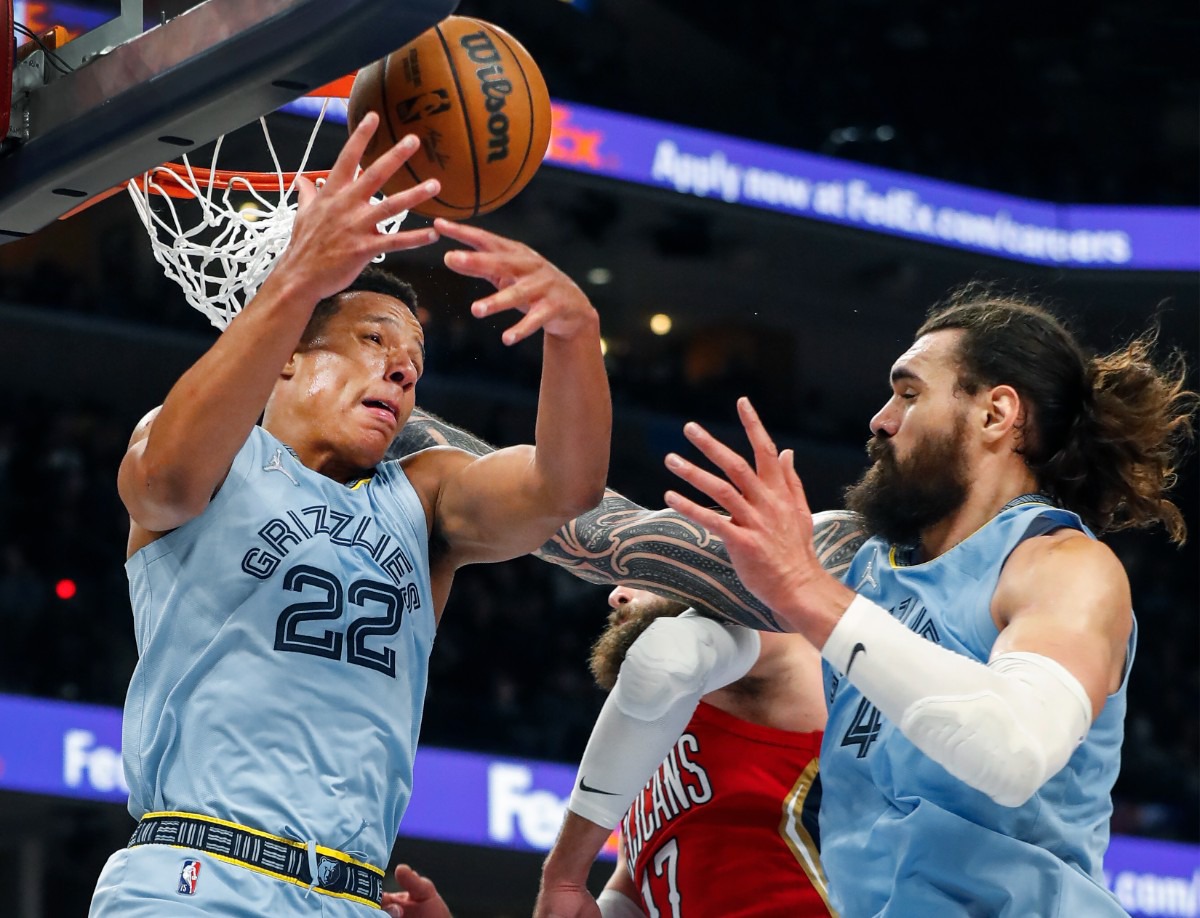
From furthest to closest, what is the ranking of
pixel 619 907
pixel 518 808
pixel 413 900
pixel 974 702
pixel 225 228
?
pixel 518 808 < pixel 619 907 < pixel 225 228 < pixel 413 900 < pixel 974 702

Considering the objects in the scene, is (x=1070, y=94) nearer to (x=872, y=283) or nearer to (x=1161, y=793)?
(x=872, y=283)

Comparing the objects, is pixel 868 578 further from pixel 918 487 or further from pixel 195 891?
pixel 195 891

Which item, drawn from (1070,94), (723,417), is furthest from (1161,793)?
(1070,94)

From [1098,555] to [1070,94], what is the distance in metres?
14.0

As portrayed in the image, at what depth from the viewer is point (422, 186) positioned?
2.46 meters

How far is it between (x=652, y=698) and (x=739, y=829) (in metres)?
0.42

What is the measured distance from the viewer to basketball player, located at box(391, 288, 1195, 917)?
7.83 ft

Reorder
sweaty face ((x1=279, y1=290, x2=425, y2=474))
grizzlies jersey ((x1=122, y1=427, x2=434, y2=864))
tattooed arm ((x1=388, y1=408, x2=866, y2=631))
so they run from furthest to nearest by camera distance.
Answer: tattooed arm ((x1=388, y1=408, x2=866, y2=631)) < sweaty face ((x1=279, y1=290, x2=425, y2=474)) < grizzlies jersey ((x1=122, y1=427, x2=434, y2=864))

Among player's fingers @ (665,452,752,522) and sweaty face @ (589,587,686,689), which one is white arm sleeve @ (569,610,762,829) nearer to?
sweaty face @ (589,587,686,689)

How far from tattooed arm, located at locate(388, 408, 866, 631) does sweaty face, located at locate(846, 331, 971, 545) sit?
1.01ft

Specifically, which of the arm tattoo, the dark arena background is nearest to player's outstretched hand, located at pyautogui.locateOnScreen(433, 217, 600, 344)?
the arm tattoo

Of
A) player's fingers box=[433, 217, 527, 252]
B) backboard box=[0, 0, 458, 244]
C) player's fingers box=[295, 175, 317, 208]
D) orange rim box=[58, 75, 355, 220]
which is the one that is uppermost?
orange rim box=[58, 75, 355, 220]

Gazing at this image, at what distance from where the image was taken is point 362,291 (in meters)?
3.06

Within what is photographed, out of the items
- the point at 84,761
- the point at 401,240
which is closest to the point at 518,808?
the point at 84,761
